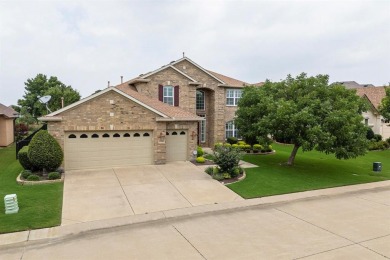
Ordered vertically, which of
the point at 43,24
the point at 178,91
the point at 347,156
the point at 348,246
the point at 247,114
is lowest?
the point at 348,246

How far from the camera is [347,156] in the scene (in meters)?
14.7

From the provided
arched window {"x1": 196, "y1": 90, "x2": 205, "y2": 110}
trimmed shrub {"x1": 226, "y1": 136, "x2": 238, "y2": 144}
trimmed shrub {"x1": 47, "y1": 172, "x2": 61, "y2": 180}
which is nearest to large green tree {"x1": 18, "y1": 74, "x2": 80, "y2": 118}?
arched window {"x1": 196, "y1": 90, "x2": 205, "y2": 110}

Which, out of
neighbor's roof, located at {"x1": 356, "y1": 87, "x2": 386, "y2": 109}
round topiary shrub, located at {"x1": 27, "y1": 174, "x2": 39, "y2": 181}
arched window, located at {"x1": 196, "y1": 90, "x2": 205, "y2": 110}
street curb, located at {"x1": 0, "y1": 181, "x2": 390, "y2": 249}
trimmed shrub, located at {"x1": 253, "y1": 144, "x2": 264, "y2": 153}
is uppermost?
neighbor's roof, located at {"x1": 356, "y1": 87, "x2": 386, "y2": 109}

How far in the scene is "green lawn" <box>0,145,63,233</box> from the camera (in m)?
Answer: 8.56

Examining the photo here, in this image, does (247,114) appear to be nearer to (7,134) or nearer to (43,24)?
(43,24)

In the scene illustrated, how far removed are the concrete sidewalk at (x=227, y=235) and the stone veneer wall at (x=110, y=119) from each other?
7961 mm

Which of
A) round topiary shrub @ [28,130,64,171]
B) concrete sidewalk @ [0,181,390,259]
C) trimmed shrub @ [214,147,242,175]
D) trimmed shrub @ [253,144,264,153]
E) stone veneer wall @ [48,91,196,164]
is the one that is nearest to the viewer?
concrete sidewalk @ [0,181,390,259]

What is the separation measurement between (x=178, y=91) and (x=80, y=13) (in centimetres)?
960

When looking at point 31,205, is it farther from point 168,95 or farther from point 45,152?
point 168,95

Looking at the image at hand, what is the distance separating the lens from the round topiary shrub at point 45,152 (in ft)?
45.5

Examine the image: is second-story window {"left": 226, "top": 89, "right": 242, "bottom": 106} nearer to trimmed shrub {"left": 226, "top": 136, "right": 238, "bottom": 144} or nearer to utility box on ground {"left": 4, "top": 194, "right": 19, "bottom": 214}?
trimmed shrub {"left": 226, "top": 136, "right": 238, "bottom": 144}

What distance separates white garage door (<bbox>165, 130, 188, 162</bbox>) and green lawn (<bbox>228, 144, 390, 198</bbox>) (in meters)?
4.70

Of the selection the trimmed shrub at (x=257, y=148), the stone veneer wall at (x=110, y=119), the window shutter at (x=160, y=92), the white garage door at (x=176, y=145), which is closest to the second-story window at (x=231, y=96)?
the trimmed shrub at (x=257, y=148)

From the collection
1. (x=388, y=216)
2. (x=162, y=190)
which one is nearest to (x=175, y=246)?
(x=162, y=190)
